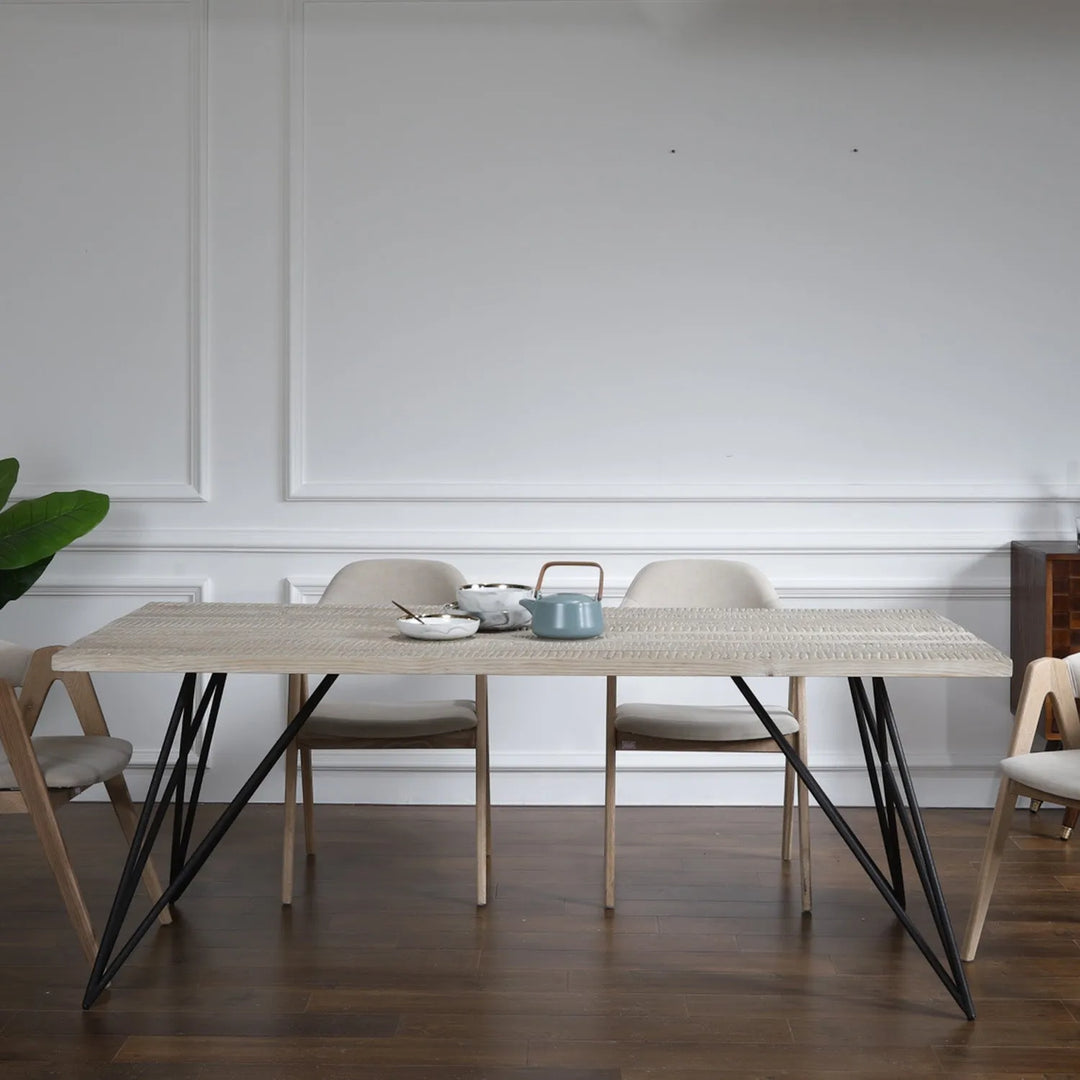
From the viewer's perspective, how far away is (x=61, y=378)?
158 inches

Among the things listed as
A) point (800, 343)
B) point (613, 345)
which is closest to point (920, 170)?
point (800, 343)

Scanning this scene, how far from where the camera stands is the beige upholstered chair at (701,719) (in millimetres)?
3035

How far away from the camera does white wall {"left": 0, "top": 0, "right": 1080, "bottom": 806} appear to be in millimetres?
3941

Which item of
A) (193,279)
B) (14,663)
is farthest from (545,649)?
(193,279)

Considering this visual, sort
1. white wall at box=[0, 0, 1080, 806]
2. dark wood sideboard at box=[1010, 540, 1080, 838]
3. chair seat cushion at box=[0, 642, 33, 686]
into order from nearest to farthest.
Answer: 1. chair seat cushion at box=[0, 642, 33, 686]
2. dark wood sideboard at box=[1010, 540, 1080, 838]
3. white wall at box=[0, 0, 1080, 806]

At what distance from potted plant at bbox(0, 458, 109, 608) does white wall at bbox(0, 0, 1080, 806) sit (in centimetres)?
31

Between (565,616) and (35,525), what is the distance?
6.22 ft

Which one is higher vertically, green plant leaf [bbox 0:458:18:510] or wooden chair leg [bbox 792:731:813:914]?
green plant leaf [bbox 0:458:18:510]

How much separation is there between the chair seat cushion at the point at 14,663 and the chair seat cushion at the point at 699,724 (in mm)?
1533

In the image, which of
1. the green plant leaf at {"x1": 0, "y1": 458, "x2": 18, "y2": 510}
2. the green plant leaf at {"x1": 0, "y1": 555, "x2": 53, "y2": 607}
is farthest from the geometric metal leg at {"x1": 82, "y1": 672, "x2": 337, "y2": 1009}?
the green plant leaf at {"x1": 0, "y1": 458, "x2": 18, "y2": 510}

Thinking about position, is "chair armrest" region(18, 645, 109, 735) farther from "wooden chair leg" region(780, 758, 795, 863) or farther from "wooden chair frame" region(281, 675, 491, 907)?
"wooden chair leg" region(780, 758, 795, 863)

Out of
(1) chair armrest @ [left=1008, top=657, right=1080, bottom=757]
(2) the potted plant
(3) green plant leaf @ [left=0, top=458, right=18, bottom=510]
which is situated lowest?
(1) chair armrest @ [left=1008, top=657, right=1080, bottom=757]

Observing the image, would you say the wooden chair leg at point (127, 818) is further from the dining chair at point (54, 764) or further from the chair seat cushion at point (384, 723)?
the chair seat cushion at point (384, 723)

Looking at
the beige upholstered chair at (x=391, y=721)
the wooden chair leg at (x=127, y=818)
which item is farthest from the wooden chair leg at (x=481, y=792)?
the wooden chair leg at (x=127, y=818)
